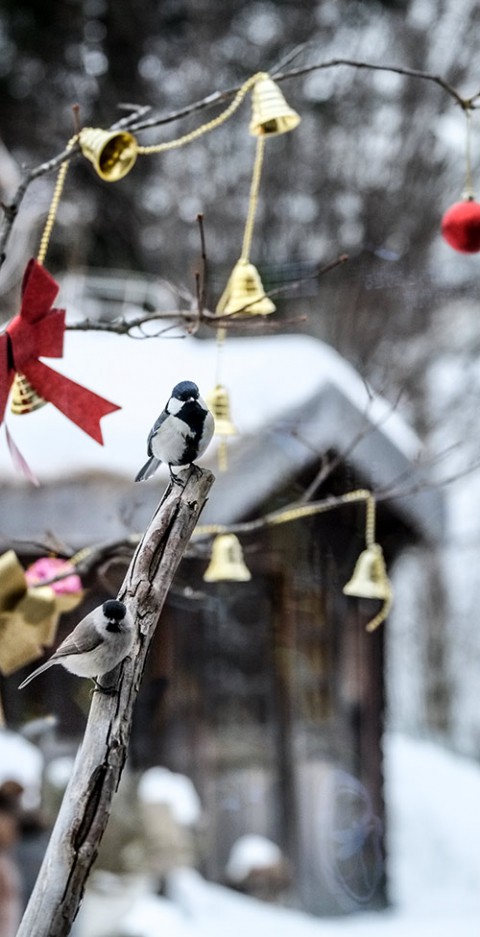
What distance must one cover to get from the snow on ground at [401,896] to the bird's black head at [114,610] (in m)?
1.39

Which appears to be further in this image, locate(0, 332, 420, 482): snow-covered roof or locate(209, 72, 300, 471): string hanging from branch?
locate(0, 332, 420, 482): snow-covered roof

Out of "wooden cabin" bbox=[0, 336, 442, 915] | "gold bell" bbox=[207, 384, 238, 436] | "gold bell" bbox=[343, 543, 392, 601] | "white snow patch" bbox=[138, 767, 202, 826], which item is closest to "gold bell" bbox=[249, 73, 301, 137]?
"gold bell" bbox=[207, 384, 238, 436]

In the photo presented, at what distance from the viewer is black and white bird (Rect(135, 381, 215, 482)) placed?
61 centimetres

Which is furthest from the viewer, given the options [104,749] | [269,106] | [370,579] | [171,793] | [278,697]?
[278,697]

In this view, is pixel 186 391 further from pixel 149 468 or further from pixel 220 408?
pixel 220 408

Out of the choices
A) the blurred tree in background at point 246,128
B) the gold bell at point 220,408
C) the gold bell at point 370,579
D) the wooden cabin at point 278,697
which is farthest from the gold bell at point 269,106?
the blurred tree in background at point 246,128

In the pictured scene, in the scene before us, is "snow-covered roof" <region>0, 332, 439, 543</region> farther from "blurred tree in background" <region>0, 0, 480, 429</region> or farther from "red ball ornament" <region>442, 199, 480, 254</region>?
"blurred tree in background" <region>0, 0, 480, 429</region>

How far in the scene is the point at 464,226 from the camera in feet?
3.22

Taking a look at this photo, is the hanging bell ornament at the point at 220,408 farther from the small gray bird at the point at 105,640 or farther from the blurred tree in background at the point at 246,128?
the blurred tree in background at the point at 246,128

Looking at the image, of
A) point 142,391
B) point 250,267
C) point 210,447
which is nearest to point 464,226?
point 250,267

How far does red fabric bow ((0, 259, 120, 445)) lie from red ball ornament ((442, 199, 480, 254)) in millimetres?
425

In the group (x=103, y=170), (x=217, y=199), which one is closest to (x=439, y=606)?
(x=217, y=199)

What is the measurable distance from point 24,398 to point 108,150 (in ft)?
0.64

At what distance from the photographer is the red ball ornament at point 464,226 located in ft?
3.21
